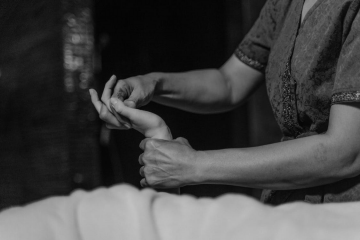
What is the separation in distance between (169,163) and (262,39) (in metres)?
0.55

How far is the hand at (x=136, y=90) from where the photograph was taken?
4.15ft

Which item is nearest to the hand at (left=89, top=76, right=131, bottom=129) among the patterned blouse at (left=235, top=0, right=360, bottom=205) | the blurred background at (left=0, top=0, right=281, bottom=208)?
the patterned blouse at (left=235, top=0, right=360, bottom=205)

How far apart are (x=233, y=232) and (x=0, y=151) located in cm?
180

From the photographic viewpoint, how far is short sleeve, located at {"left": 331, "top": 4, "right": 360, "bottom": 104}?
3.48 feet

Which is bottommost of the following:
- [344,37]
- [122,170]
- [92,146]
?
[122,170]

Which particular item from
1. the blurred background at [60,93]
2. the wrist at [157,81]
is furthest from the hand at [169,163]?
the blurred background at [60,93]

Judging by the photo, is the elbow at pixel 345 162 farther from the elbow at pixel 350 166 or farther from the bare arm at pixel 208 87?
the bare arm at pixel 208 87

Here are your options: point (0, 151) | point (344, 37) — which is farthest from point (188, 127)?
point (344, 37)

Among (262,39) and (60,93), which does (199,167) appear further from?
(60,93)

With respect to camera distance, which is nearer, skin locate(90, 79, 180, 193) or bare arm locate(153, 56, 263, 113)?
skin locate(90, 79, 180, 193)

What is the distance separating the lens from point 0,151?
2299mm

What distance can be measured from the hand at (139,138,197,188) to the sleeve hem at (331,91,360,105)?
28 cm

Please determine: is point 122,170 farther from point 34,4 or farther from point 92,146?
point 34,4

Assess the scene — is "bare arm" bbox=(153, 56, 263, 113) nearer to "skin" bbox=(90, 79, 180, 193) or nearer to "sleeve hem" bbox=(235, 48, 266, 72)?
"sleeve hem" bbox=(235, 48, 266, 72)
